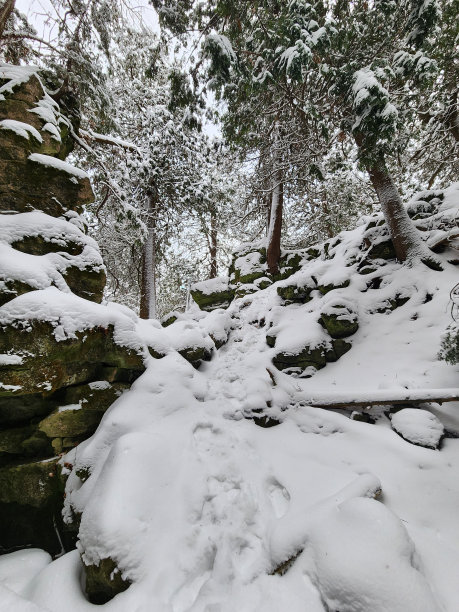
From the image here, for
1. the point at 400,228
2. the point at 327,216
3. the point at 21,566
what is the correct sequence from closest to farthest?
1. the point at 21,566
2. the point at 400,228
3. the point at 327,216

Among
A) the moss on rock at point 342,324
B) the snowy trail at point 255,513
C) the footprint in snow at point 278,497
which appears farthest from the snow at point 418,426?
the moss on rock at point 342,324

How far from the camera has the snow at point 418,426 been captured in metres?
3.48

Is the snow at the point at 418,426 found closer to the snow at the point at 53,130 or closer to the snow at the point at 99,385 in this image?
the snow at the point at 99,385

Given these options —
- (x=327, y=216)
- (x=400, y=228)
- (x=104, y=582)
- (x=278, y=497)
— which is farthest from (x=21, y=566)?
(x=327, y=216)

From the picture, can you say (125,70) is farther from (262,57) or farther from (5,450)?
(5,450)

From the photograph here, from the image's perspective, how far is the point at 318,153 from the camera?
266 inches

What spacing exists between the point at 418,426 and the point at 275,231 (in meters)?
9.50

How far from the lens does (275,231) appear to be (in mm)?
11680

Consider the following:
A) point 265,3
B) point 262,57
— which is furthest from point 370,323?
point 265,3

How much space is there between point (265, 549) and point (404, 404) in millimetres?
2941

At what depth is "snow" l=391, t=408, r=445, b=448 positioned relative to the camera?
3.48 m

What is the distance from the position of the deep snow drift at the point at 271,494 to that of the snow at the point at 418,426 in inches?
0.8

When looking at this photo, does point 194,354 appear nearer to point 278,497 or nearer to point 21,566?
point 278,497

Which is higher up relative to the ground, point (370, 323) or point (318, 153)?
point (318, 153)
